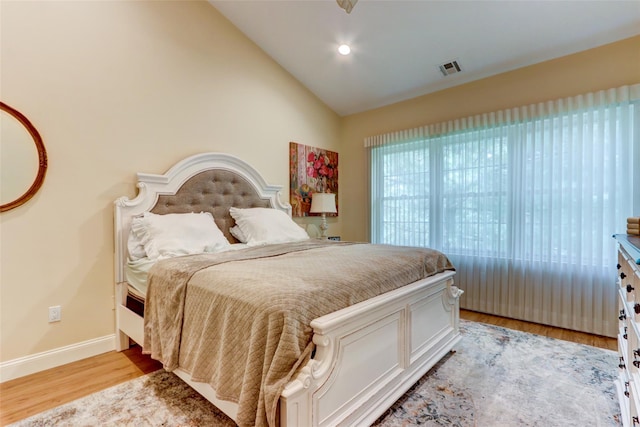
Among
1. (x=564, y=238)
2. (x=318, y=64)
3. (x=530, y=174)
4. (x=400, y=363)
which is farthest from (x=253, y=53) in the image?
(x=564, y=238)

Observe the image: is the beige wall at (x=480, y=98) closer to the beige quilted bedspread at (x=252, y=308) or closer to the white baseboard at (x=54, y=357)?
the beige quilted bedspread at (x=252, y=308)

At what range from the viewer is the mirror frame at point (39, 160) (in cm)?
198

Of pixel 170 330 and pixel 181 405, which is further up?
pixel 170 330

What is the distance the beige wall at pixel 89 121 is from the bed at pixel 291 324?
23 cm

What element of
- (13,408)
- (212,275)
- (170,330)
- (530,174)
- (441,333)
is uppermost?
(530,174)

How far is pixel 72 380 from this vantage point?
6.54 ft

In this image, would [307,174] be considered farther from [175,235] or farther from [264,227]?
[175,235]

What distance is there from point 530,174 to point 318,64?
2.61 meters

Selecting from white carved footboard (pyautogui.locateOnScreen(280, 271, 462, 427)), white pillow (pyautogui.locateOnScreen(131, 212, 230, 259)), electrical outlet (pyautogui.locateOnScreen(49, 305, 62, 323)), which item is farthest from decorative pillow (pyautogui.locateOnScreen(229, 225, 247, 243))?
white carved footboard (pyautogui.locateOnScreen(280, 271, 462, 427))

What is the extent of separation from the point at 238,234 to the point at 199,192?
556 mm

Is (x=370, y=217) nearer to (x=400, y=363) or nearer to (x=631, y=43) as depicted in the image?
(x=400, y=363)

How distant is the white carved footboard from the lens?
1.16 m

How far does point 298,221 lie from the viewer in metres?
4.04

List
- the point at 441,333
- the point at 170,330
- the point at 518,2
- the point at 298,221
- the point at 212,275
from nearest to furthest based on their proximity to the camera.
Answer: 1. the point at 212,275
2. the point at 170,330
3. the point at 441,333
4. the point at 518,2
5. the point at 298,221
